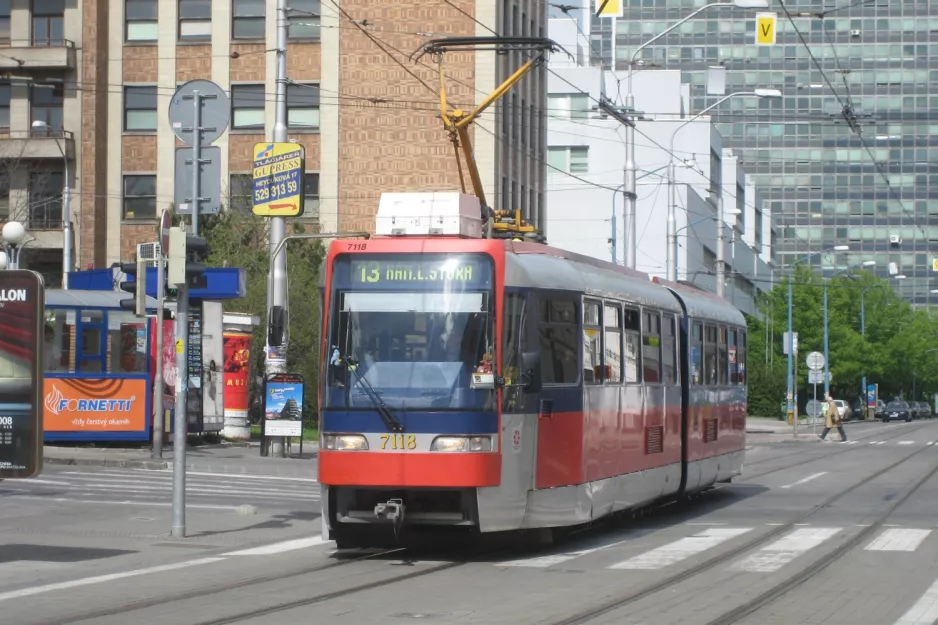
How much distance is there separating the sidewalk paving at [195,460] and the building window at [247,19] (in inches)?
1058

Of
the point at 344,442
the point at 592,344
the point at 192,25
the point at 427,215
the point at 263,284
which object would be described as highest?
the point at 192,25

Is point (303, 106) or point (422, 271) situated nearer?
point (422, 271)

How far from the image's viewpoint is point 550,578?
43.6 ft

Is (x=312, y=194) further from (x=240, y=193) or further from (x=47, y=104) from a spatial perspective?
(x=47, y=104)

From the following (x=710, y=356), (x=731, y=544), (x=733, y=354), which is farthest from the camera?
(x=733, y=354)

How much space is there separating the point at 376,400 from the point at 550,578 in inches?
88.8

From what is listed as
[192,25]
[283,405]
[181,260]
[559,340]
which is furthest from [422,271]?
[192,25]

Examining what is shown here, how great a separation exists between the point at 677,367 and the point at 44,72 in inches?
1541

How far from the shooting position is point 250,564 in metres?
14.5

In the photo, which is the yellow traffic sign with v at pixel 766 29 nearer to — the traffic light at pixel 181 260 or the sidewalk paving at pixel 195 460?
the sidewalk paving at pixel 195 460

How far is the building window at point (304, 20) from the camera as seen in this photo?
54406 mm

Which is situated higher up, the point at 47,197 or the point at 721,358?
the point at 47,197

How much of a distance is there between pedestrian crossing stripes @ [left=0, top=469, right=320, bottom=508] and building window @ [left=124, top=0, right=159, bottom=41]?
31423mm

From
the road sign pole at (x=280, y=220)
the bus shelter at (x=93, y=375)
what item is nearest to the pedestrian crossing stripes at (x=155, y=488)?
the road sign pole at (x=280, y=220)
